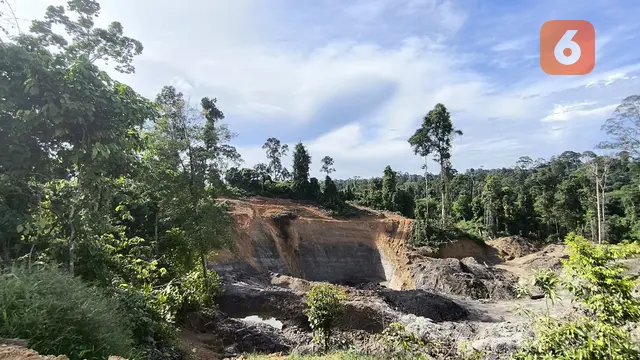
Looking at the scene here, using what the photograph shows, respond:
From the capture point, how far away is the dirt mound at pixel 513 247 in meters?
32.7

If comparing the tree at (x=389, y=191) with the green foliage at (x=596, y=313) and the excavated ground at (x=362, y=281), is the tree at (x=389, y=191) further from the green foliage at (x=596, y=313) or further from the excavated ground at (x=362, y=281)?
the green foliage at (x=596, y=313)

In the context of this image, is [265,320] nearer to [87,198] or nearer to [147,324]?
[147,324]

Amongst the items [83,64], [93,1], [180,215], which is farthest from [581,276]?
[180,215]

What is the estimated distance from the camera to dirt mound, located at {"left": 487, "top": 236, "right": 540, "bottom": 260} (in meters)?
32.7

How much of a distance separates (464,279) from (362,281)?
8.28m

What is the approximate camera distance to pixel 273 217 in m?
29.5

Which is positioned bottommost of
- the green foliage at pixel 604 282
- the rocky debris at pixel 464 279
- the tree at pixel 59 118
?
the rocky debris at pixel 464 279

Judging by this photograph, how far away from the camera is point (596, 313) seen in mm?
3354

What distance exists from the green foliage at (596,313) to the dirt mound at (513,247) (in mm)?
32429

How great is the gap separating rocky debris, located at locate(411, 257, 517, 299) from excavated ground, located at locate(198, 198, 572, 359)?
6cm

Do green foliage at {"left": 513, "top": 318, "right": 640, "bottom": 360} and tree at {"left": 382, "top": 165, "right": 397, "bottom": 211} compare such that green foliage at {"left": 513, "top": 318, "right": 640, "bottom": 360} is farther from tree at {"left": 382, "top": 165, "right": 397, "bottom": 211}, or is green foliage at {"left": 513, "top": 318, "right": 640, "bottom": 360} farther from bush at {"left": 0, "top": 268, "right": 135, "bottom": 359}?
tree at {"left": 382, "top": 165, "right": 397, "bottom": 211}

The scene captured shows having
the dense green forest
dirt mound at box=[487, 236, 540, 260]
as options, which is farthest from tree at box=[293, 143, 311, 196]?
dirt mound at box=[487, 236, 540, 260]

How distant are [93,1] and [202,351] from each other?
327 inches

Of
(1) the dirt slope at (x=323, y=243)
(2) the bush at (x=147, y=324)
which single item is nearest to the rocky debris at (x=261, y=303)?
(2) the bush at (x=147, y=324)
